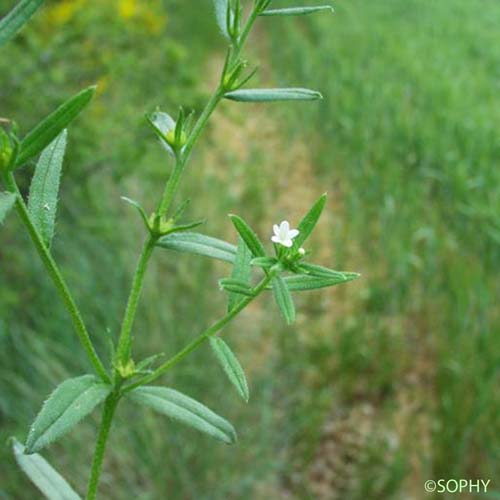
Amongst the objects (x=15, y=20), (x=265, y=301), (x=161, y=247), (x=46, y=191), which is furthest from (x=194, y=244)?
(x=265, y=301)

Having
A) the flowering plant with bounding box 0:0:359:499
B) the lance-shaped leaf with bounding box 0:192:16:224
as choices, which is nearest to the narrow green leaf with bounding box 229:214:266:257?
the flowering plant with bounding box 0:0:359:499

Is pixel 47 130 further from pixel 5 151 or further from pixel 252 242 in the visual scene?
pixel 252 242

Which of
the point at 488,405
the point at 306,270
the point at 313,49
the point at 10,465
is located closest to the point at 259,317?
the point at 488,405

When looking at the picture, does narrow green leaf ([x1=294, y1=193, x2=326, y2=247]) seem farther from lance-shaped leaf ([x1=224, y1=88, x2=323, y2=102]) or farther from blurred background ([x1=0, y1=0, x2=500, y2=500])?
blurred background ([x1=0, y1=0, x2=500, y2=500])

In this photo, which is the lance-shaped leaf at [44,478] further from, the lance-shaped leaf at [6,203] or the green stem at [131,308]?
the lance-shaped leaf at [6,203]

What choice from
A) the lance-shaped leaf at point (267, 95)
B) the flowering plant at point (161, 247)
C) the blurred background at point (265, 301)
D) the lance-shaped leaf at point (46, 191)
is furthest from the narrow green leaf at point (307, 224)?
the blurred background at point (265, 301)
